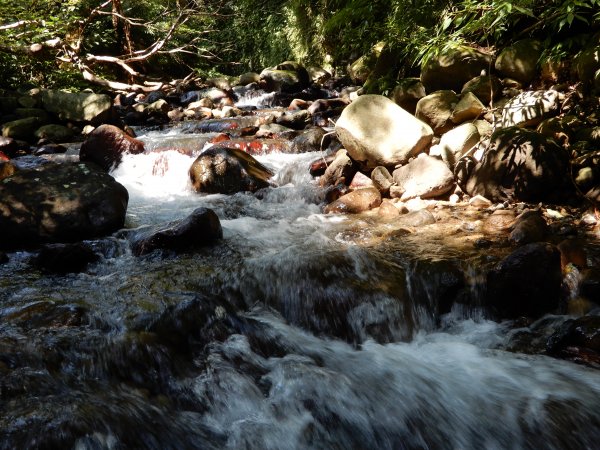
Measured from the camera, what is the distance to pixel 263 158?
24.9 ft

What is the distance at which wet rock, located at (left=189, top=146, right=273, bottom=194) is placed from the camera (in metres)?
6.39

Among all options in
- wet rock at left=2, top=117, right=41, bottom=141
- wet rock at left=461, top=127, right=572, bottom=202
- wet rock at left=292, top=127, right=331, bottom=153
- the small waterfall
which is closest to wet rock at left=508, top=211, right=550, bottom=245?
wet rock at left=461, top=127, right=572, bottom=202

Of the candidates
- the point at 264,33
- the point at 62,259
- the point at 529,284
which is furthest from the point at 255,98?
the point at 529,284

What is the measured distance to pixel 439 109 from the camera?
6.03 meters

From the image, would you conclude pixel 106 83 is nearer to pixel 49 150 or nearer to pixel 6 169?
pixel 49 150

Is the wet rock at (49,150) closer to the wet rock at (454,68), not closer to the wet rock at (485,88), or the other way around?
the wet rock at (454,68)

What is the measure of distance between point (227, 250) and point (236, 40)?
15.8 m

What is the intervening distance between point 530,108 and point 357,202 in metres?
2.43

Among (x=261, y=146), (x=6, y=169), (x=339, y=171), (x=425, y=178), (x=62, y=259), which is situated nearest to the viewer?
(x=62, y=259)

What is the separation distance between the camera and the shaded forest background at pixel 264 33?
501cm

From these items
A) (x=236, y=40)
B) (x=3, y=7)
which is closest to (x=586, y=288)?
(x=3, y=7)

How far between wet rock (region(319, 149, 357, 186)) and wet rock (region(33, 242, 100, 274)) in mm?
3464

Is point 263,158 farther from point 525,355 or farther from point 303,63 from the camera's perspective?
point 303,63

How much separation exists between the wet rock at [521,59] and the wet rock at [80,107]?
8.46 metres
